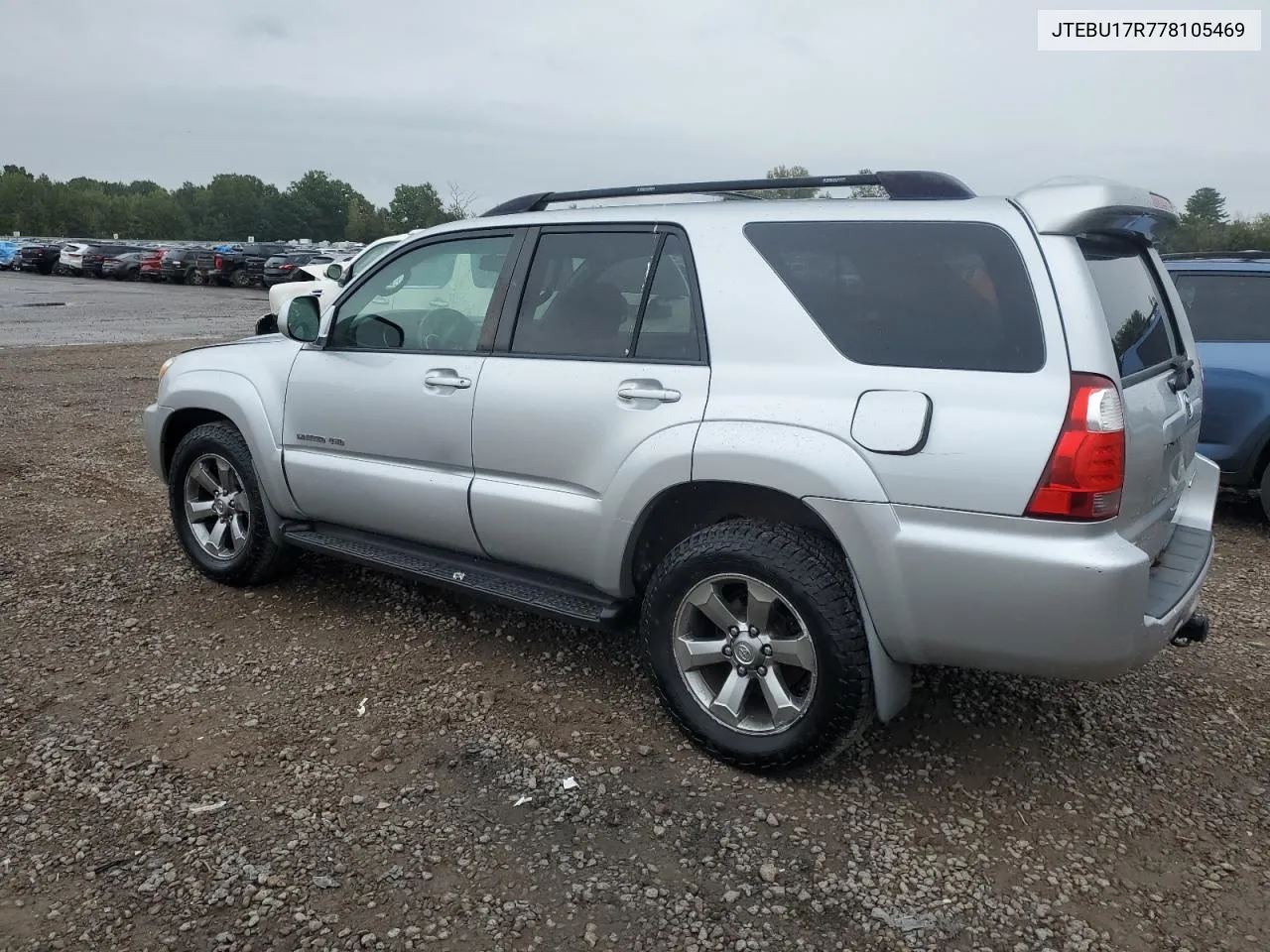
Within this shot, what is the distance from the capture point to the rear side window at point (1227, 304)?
19.7ft

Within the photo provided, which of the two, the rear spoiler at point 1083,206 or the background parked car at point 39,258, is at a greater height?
the background parked car at point 39,258

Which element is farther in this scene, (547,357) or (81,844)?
(547,357)

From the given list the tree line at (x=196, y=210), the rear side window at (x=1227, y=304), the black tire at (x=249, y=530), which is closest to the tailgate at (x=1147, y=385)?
the rear side window at (x=1227, y=304)

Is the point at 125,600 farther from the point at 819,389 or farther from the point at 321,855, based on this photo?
the point at 819,389

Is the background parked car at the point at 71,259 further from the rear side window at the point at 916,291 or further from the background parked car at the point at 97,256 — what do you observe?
the rear side window at the point at 916,291

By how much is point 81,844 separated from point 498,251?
8.09ft

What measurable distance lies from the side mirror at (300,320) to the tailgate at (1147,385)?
3.14m

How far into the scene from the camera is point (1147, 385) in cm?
298

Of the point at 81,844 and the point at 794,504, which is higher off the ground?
the point at 794,504

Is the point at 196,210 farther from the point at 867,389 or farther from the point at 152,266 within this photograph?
the point at 867,389

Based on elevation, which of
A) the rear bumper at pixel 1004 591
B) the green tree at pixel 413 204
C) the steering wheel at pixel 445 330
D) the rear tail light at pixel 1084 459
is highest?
the green tree at pixel 413 204

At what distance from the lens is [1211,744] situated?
11.4ft

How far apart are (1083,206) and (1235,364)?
12.8ft

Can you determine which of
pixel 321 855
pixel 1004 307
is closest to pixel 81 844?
pixel 321 855
